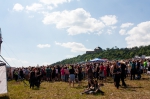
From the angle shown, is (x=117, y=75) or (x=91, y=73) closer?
(x=117, y=75)

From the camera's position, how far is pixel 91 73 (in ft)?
59.2

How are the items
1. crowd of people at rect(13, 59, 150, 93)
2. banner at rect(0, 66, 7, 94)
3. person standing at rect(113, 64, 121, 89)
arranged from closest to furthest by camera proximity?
banner at rect(0, 66, 7, 94)
person standing at rect(113, 64, 121, 89)
crowd of people at rect(13, 59, 150, 93)

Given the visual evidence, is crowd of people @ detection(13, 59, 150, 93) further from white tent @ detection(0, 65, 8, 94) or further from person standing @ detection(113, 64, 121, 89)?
white tent @ detection(0, 65, 8, 94)

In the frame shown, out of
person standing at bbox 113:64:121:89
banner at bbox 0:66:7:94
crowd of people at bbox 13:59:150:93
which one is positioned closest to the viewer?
banner at bbox 0:66:7:94

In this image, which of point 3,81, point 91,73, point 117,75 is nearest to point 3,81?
point 3,81

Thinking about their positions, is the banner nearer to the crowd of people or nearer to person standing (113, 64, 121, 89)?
the crowd of people

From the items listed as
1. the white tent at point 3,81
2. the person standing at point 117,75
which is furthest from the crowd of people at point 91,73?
the white tent at point 3,81

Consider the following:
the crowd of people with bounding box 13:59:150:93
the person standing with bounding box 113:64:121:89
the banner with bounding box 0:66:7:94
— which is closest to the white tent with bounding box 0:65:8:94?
the banner with bounding box 0:66:7:94

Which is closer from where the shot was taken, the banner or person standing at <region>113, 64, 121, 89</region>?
the banner

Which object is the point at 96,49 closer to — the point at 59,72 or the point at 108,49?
the point at 108,49

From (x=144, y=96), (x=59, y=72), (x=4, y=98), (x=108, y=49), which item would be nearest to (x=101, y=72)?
(x=59, y=72)

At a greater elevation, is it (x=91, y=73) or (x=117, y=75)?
(x=91, y=73)

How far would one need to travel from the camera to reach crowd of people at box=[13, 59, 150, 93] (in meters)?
18.0

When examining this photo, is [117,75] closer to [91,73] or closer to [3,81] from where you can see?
[91,73]
